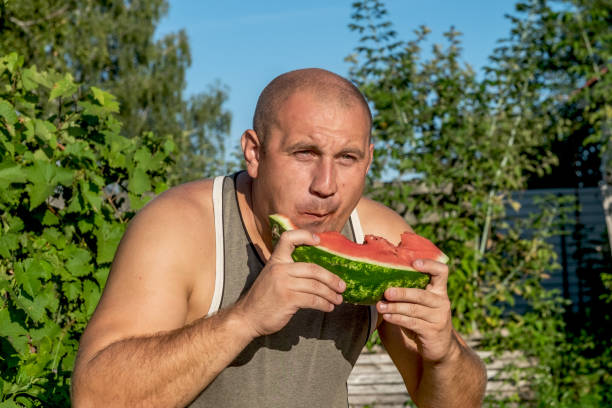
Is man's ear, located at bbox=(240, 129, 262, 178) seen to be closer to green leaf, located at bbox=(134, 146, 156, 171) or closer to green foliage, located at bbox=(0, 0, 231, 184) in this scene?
green leaf, located at bbox=(134, 146, 156, 171)

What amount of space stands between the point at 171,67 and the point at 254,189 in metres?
30.6

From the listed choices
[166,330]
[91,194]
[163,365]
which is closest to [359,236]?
[166,330]

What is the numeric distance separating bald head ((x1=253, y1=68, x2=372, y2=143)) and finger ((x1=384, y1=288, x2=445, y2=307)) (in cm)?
65

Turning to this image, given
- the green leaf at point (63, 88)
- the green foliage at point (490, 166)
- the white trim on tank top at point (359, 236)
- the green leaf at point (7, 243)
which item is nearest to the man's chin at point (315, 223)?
the white trim on tank top at point (359, 236)

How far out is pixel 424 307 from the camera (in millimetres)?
2109

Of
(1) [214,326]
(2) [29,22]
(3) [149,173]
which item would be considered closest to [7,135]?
(3) [149,173]

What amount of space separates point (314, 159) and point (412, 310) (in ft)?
1.92

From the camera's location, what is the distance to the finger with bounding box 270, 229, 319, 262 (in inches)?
76.5

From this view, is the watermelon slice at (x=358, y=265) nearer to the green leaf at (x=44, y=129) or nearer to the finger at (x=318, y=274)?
the finger at (x=318, y=274)

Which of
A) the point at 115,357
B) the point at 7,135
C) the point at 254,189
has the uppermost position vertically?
the point at 7,135

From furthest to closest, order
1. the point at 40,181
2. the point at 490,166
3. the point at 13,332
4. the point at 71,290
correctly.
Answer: the point at 490,166, the point at 71,290, the point at 40,181, the point at 13,332

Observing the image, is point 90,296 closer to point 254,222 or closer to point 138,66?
point 254,222

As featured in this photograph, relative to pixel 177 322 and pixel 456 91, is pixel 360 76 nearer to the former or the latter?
pixel 456 91

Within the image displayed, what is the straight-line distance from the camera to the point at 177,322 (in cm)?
217
